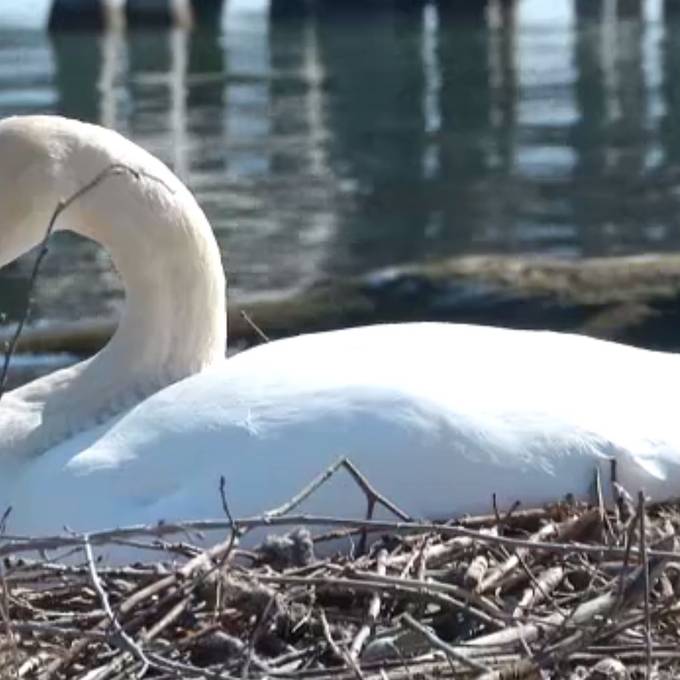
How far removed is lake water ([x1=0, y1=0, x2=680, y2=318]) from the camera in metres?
16.6

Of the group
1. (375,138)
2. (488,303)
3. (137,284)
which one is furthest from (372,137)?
(137,284)

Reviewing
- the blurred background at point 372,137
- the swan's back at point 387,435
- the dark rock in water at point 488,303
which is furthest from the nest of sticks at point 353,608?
the blurred background at point 372,137

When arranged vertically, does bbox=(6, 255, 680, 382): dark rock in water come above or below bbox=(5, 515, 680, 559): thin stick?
below

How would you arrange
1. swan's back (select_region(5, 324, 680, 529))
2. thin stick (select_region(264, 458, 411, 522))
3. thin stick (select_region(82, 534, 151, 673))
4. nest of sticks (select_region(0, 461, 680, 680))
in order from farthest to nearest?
swan's back (select_region(5, 324, 680, 529)) → thin stick (select_region(264, 458, 411, 522)) → nest of sticks (select_region(0, 461, 680, 680)) → thin stick (select_region(82, 534, 151, 673))

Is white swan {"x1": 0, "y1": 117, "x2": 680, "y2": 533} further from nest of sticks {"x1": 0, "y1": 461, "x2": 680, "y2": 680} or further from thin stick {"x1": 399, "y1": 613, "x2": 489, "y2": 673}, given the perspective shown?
thin stick {"x1": 399, "y1": 613, "x2": 489, "y2": 673}

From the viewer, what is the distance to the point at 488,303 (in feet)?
39.9

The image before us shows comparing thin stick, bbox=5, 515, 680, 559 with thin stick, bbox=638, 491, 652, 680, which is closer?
thin stick, bbox=638, 491, 652, 680

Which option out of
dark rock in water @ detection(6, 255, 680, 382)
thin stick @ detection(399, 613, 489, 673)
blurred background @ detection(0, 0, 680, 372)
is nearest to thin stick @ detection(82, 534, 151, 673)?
thin stick @ detection(399, 613, 489, 673)

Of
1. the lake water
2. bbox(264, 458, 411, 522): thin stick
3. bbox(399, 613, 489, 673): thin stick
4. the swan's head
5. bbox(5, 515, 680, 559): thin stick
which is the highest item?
the swan's head

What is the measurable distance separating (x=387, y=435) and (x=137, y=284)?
3.85 feet

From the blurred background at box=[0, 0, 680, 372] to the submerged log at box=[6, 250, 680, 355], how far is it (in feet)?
3.65

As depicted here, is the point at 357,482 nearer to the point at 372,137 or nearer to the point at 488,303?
the point at 488,303

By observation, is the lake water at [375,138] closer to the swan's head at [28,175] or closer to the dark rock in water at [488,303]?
the dark rock in water at [488,303]

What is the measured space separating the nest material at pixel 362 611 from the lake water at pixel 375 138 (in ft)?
30.3
